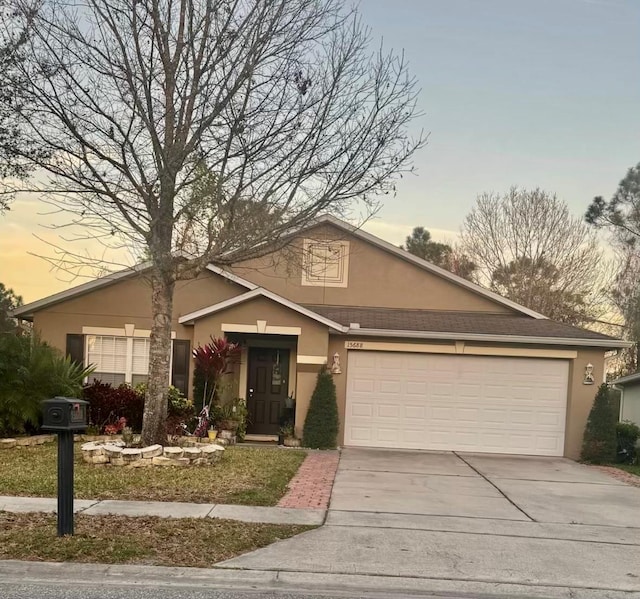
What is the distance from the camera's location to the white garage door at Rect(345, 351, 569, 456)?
14234 millimetres

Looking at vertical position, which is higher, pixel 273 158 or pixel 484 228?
pixel 484 228

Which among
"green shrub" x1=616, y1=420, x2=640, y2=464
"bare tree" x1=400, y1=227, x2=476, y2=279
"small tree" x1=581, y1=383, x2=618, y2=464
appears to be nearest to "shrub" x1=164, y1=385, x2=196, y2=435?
"small tree" x1=581, y1=383, x2=618, y2=464

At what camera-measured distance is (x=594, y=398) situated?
1392 cm

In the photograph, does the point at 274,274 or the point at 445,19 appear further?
the point at 274,274

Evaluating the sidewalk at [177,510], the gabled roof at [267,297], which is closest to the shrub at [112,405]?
the gabled roof at [267,297]

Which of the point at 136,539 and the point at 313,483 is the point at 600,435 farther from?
the point at 136,539

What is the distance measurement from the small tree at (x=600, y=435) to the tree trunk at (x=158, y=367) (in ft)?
29.8

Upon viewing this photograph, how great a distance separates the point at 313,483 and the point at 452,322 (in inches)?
269

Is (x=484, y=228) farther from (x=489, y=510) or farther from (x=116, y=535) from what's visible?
(x=116, y=535)

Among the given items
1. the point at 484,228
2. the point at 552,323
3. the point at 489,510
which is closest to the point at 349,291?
the point at 552,323

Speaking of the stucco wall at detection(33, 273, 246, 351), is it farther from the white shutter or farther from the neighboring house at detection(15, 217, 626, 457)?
the white shutter

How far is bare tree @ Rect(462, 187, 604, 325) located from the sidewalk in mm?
24757

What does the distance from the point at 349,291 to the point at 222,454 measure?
21.0 ft

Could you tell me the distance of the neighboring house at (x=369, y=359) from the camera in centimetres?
1395
